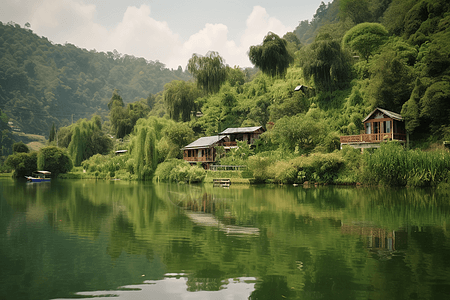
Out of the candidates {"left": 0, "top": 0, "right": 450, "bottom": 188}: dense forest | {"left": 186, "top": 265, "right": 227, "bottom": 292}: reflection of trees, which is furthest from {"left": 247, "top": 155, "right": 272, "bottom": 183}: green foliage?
{"left": 186, "top": 265, "right": 227, "bottom": 292}: reflection of trees

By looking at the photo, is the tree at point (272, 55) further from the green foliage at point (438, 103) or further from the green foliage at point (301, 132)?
the green foliage at point (438, 103)

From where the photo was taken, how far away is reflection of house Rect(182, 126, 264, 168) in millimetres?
55375

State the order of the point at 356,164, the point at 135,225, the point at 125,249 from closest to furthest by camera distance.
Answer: the point at 125,249 < the point at 135,225 < the point at 356,164

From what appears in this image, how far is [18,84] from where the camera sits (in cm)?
14250

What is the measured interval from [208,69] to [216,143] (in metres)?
18.0

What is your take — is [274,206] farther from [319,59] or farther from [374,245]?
[319,59]

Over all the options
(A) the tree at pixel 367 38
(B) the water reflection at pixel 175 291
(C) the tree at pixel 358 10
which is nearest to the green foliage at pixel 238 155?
(A) the tree at pixel 367 38

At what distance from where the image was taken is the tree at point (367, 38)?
51.7 meters

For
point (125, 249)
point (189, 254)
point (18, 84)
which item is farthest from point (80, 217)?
point (18, 84)

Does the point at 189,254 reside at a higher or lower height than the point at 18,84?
lower

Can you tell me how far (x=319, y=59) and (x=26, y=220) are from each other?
4534 cm

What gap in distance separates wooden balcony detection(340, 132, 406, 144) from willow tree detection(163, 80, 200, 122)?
121ft

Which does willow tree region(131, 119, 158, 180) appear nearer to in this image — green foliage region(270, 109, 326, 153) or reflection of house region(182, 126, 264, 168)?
reflection of house region(182, 126, 264, 168)

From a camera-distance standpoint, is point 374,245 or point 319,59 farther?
point 319,59
